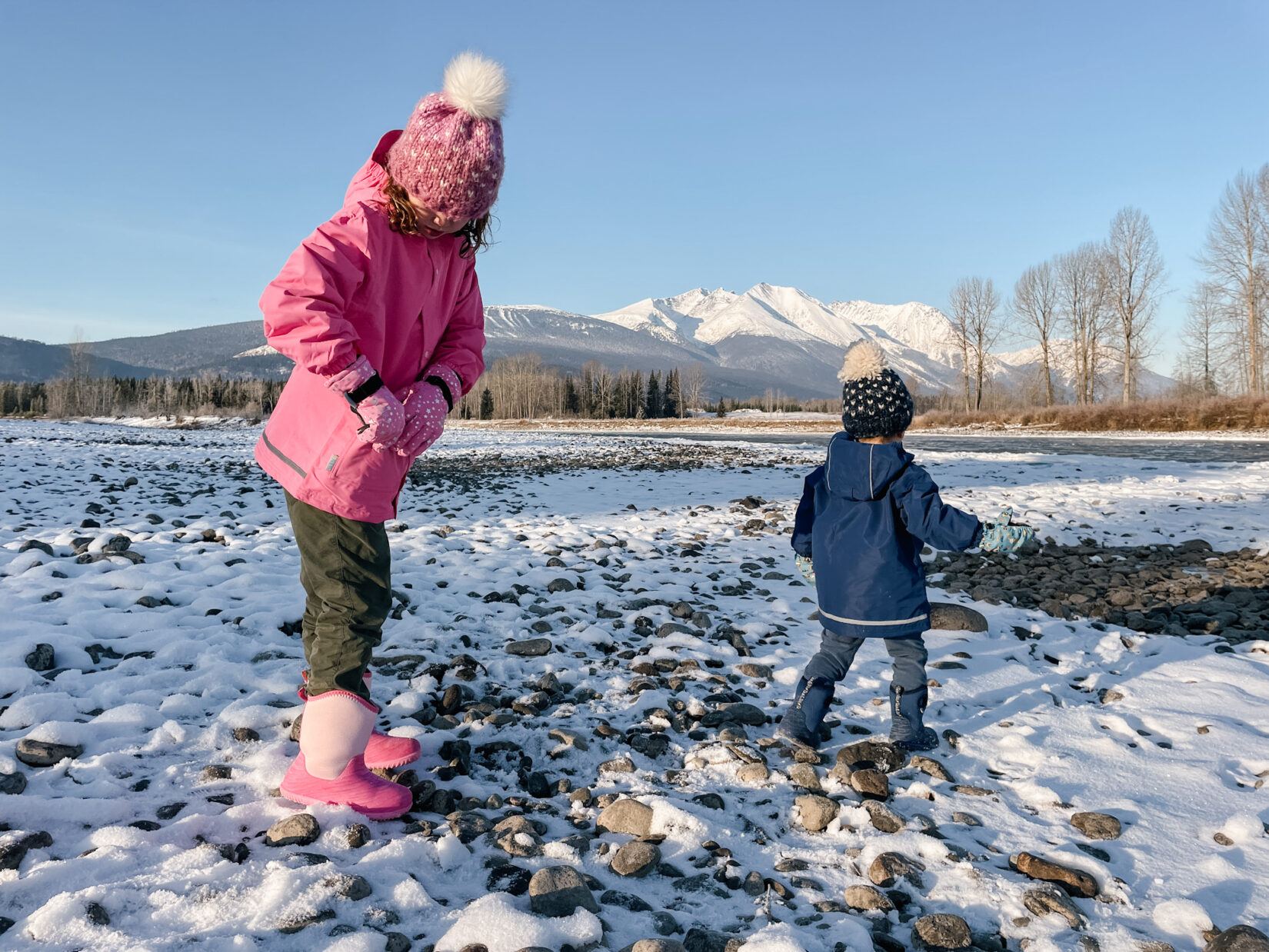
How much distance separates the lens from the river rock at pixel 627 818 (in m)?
2.63

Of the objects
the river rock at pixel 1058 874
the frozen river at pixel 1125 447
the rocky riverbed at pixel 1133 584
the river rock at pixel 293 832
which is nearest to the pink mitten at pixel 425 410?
the river rock at pixel 293 832

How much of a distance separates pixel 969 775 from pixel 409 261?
3.27 metres

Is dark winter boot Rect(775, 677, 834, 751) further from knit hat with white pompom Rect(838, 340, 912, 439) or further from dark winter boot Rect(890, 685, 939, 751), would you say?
knit hat with white pompom Rect(838, 340, 912, 439)

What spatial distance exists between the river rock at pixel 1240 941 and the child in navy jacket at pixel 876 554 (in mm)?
1384

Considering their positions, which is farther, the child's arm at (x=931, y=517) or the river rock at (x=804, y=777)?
the child's arm at (x=931, y=517)

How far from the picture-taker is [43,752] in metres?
2.71

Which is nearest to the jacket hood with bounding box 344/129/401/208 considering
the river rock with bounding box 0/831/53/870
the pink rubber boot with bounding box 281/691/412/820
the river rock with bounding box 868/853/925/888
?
the pink rubber boot with bounding box 281/691/412/820

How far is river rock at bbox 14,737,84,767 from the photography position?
2.68 meters

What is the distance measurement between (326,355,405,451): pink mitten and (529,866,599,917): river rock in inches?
61.6

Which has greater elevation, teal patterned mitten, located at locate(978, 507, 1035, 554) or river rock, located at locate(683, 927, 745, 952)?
teal patterned mitten, located at locate(978, 507, 1035, 554)

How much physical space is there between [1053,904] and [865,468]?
194 centimetres

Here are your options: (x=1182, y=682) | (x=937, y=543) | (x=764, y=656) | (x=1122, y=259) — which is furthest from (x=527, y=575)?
(x=1122, y=259)

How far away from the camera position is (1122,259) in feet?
167

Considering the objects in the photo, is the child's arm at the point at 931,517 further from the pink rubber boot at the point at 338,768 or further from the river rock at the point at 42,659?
the river rock at the point at 42,659
